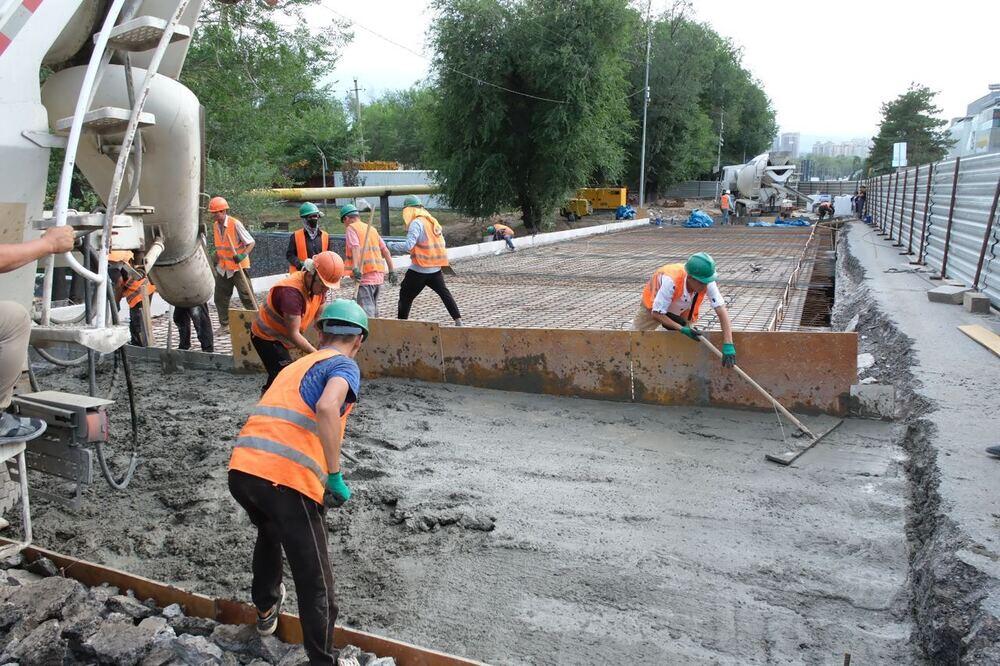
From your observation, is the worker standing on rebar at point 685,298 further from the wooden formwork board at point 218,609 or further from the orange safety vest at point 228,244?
the orange safety vest at point 228,244

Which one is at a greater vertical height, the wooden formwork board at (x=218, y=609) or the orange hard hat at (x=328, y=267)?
the orange hard hat at (x=328, y=267)

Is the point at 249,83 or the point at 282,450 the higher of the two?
the point at 249,83

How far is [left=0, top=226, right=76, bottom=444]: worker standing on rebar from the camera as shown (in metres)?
2.64

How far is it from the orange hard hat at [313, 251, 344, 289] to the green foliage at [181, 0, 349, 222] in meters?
10.5

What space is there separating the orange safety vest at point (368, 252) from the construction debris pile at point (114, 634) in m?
4.56

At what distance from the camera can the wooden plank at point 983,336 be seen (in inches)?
237

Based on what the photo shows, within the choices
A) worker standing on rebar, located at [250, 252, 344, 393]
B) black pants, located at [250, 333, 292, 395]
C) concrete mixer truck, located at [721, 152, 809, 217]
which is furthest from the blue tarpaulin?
worker standing on rebar, located at [250, 252, 344, 393]

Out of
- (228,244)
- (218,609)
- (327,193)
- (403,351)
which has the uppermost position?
(327,193)

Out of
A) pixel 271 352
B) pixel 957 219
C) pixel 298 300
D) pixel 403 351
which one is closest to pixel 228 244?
pixel 403 351

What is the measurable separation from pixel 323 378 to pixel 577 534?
176cm

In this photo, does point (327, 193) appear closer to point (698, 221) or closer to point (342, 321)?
point (698, 221)

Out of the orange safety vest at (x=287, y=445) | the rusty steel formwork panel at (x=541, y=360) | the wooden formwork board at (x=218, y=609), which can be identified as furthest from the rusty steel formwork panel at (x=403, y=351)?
the orange safety vest at (x=287, y=445)

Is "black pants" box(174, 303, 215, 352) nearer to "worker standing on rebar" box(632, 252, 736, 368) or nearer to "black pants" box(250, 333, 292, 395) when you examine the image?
"black pants" box(250, 333, 292, 395)

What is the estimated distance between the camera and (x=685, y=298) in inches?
225
